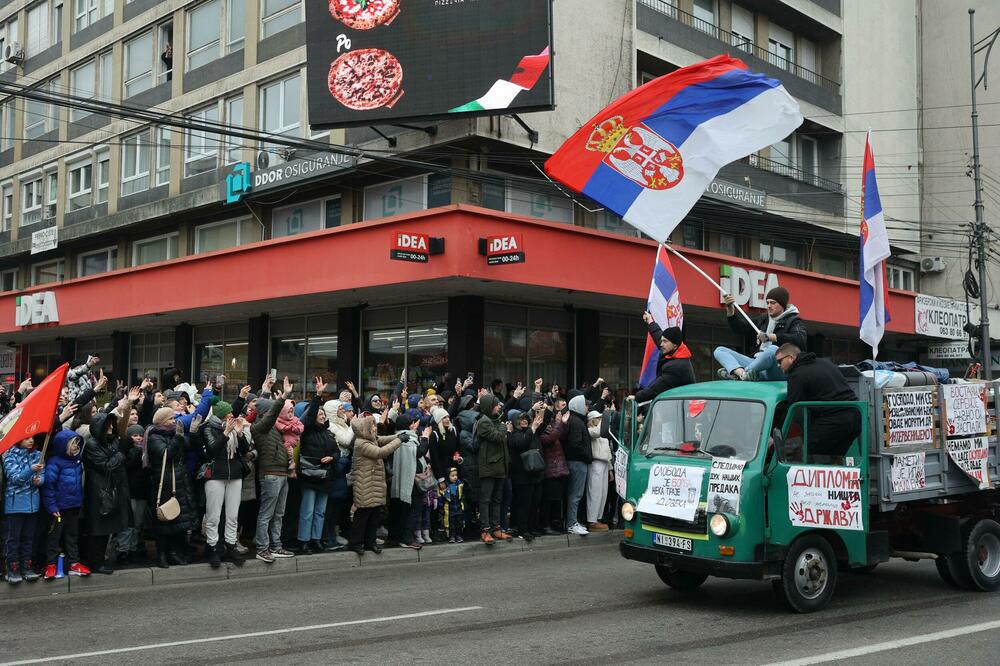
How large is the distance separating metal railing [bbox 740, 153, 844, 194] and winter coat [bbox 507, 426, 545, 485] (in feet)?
50.8

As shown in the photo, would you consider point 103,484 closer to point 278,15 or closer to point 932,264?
point 278,15

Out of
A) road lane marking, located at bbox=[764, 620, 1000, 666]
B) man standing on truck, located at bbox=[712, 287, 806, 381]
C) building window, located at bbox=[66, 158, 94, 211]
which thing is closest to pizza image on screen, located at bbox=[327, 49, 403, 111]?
man standing on truck, located at bbox=[712, 287, 806, 381]

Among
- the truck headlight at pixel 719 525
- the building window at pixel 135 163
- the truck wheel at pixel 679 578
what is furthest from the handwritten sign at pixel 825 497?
the building window at pixel 135 163

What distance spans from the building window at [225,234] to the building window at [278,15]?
16.3 feet

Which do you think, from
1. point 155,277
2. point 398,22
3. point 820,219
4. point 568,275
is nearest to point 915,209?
point 820,219

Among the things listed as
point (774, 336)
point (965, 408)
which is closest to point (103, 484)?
point (774, 336)

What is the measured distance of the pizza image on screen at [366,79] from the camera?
19875 mm

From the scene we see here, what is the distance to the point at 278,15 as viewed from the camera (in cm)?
2466

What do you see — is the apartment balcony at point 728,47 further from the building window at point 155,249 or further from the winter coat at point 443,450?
the building window at point 155,249

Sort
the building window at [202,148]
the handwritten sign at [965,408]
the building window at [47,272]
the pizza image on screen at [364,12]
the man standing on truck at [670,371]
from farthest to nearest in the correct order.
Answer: the building window at [47,272]
the building window at [202,148]
the pizza image on screen at [364,12]
the man standing on truck at [670,371]
the handwritten sign at [965,408]

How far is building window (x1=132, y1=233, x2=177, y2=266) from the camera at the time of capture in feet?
92.7

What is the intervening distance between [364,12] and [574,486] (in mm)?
11472

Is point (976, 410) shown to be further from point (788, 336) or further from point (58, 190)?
point (58, 190)

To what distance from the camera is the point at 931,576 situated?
11.0 metres
